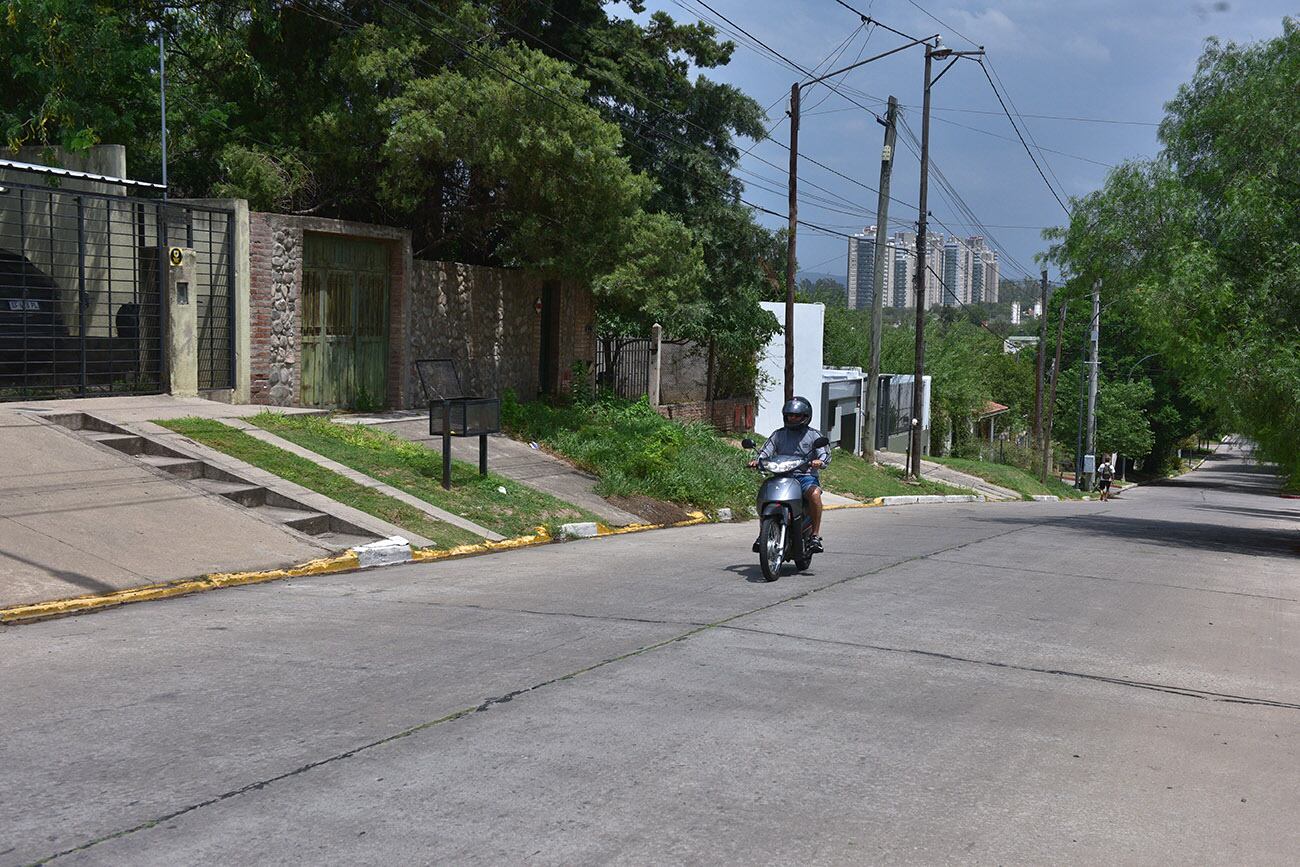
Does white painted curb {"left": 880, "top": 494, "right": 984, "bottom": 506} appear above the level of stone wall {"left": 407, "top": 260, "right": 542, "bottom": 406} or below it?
below

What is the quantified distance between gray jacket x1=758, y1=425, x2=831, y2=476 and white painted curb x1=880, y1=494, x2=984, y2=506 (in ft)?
55.5

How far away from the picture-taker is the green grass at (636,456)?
768 inches

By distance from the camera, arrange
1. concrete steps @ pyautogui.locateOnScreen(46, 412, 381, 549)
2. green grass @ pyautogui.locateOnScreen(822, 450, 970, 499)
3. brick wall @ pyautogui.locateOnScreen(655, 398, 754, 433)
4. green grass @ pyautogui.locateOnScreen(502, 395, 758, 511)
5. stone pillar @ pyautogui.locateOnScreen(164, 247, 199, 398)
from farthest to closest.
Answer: brick wall @ pyautogui.locateOnScreen(655, 398, 754, 433), green grass @ pyautogui.locateOnScreen(822, 450, 970, 499), green grass @ pyautogui.locateOnScreen(502, 395, 758, 511), stone pillar @ pyautogui.locateOnScreen(164, 247, 199, 398), concrete steps @ pyautogui.locateOnScreen(46, 412, 381, 549)

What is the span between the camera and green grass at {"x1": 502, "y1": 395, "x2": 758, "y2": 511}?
64.0 feet

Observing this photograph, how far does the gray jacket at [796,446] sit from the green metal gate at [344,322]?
1021 cm

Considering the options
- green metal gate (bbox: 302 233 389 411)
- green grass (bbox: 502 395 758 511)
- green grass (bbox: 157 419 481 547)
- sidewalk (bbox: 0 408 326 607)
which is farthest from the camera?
green metal gate (bbox: 302 233 389 411)

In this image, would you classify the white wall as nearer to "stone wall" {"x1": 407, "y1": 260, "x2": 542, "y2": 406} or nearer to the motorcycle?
"stone wall" {"x1": 407, "y1": 260, "x2": 542, "y2": 406}

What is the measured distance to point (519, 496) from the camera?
16484mm

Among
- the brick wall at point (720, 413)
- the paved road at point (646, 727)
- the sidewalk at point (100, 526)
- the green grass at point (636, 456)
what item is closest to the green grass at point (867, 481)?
the brick wall at point (720, 413)

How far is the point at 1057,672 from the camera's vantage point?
26.1ft

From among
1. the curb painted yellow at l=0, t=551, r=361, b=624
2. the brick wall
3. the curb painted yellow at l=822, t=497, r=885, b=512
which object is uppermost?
the brick wall

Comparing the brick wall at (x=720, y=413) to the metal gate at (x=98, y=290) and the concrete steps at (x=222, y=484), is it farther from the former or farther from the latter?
the concrete steps at (x=222, y=484)

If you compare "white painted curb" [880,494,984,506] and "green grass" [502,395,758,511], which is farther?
"white painted curb" [880,494,984,506]

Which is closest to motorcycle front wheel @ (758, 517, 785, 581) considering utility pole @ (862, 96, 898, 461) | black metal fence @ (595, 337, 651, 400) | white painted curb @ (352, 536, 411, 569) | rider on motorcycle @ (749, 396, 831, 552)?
rider on motorcycle @ (749, 396, 831, 552)
